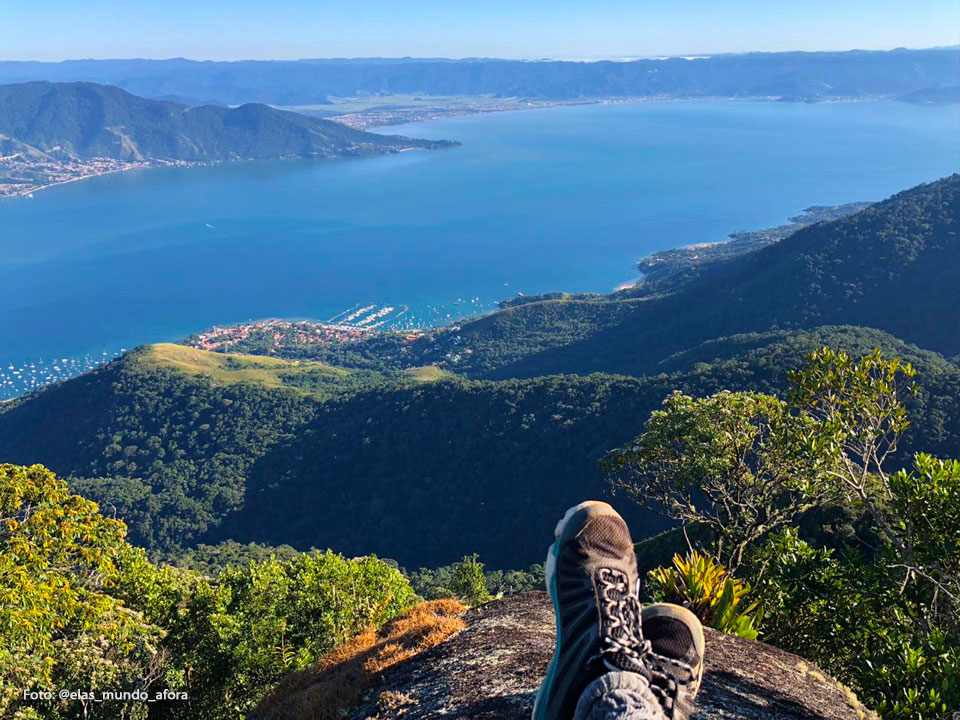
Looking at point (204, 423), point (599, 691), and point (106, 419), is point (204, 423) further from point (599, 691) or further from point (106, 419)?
point (599, 691)

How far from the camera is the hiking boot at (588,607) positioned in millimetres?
4641

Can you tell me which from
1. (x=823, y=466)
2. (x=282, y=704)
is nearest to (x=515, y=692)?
(x=282, y=704)

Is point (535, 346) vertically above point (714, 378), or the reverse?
point (714, 378)

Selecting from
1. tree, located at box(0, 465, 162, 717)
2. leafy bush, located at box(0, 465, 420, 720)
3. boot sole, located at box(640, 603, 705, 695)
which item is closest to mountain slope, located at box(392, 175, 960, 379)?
leafy bush, located at box(0, 465, 420, 720)

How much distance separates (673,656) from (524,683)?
2338 millimetres

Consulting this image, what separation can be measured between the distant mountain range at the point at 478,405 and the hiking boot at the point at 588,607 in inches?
1870

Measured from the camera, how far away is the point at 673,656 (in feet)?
17.4

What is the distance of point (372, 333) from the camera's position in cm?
14312

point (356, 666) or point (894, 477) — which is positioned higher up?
point (894, 477)

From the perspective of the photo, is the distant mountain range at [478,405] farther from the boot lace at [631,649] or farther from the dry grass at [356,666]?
the boot lace at [631,649]

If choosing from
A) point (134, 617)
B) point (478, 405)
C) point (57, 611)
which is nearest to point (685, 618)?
point (57, 611)

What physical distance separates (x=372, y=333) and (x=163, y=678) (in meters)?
132

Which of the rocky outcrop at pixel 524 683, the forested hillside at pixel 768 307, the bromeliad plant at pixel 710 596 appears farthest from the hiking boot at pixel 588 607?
the forested hillside at pixel 768 307

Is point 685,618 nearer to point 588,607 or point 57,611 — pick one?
point 588,607
